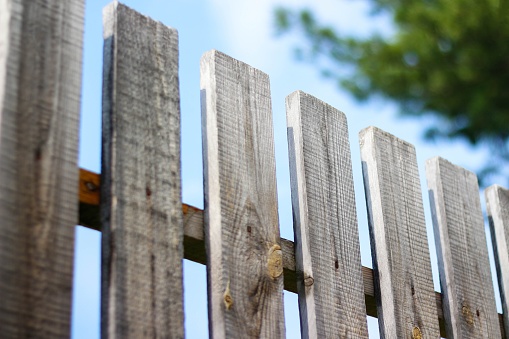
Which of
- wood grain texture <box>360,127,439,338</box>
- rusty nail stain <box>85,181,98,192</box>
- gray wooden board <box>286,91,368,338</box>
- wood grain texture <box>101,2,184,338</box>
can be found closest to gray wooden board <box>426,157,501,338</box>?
→ wood grain texture <box>360,127,439,338</box>

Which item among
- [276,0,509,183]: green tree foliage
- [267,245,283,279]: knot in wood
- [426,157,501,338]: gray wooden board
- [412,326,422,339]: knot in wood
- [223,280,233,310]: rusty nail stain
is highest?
[276,0,509,183]: green tree foliage

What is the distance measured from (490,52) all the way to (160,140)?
2833 millimetres

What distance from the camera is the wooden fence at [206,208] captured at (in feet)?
5.73

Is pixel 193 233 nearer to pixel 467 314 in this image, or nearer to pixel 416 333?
pixel 416 333

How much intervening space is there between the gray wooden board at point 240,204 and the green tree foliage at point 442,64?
227 centimetres

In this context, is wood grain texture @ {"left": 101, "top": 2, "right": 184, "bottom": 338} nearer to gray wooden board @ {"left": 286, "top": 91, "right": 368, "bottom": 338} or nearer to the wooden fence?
the wooden fence

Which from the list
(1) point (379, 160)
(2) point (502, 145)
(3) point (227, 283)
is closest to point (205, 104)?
(3) point (227, 283)

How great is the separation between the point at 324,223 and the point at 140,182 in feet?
2.16

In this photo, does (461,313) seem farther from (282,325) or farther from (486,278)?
(282,325)

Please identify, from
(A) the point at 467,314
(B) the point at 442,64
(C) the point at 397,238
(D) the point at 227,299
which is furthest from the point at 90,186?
(B) the point at 442,64

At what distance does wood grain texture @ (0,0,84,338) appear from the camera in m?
1.66

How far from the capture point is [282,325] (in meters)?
2.19

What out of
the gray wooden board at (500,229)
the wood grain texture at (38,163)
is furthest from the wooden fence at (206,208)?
the gray wooden board at (500,229)

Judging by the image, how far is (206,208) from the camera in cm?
219
